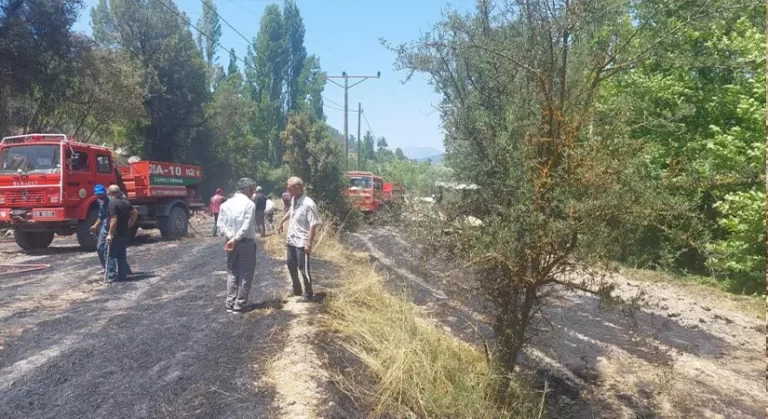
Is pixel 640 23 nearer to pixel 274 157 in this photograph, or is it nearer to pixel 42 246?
pixel 42 246

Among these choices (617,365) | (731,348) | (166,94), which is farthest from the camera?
(166,94)

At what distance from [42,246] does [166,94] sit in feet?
61.5

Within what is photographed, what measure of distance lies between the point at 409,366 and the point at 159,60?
2960 centimetres

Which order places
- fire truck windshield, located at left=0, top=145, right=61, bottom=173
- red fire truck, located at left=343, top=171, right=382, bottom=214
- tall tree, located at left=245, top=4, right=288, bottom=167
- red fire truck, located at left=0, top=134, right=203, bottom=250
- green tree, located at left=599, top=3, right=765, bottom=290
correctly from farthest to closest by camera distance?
1. tall tree, located at left=245, top=4, right=288, bottom=167
2. red fire truck, located at left=343, top=171, right=382, bottom=214
3. fire truck windshield, located at left=0, top=145, right=61, bottom=173
4. red fire truck, located at left=0, top=134, right=203, bottom=250
5. green tree, located at left=599, top=3, right=765, bottom=290

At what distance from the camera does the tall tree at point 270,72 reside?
44531 millimetres

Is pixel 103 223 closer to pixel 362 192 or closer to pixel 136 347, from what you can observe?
pixel 136 347

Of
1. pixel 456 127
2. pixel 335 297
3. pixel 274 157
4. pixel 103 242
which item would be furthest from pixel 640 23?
pixel 274 157

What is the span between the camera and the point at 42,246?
13.7 meters

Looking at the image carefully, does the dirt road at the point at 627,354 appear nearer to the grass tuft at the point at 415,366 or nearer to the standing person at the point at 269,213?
the grass tuft at the point at 415,366

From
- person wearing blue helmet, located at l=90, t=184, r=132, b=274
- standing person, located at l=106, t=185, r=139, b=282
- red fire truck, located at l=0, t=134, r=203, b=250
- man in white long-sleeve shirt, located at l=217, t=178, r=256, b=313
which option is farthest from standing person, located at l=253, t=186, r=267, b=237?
man in white long-sleeve shirt, located at l=217, t=178, r=256, b=313

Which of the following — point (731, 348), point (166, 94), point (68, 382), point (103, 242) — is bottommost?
point (731, 348)

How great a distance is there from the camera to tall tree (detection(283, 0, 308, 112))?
4472cm

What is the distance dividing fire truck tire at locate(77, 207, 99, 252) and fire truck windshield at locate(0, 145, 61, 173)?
122 centimetres

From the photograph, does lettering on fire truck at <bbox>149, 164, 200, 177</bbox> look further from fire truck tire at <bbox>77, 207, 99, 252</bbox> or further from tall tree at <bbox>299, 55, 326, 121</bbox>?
tall tree at <bbox>299, 55, 326, 121</bbox>
